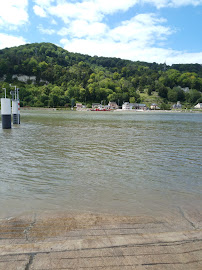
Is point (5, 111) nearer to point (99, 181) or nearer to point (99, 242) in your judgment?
point (99, 181)

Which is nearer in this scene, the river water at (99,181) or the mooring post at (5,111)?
the river water at (99,181)

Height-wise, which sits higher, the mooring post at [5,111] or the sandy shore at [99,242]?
the mooring post at [5,111]

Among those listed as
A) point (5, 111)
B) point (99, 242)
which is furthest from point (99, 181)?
point (5, 111)

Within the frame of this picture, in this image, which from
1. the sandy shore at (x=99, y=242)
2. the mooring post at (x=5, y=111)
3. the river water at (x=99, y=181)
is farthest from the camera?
the mooring post at (x=5, y=111)

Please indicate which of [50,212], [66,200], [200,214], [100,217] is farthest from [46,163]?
[200,214]

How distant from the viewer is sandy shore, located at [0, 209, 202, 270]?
375cm

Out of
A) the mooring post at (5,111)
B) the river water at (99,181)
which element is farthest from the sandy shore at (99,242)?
the mooring post at (5,111)

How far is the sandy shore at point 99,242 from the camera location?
3.75m

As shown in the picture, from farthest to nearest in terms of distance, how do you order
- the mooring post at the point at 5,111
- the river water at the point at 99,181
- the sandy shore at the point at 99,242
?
the mooring post at the point at 5,111 < the river water at the point at 99,181 < the sandy shore at the point at 99,242

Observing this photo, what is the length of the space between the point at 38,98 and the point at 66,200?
18184 cm

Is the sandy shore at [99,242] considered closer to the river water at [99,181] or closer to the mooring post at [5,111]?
the river water at [99,181]

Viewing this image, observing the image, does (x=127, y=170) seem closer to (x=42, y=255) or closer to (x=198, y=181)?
(x=198, y=181)

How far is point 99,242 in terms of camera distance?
173 inches

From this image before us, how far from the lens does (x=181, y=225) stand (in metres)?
5.44
